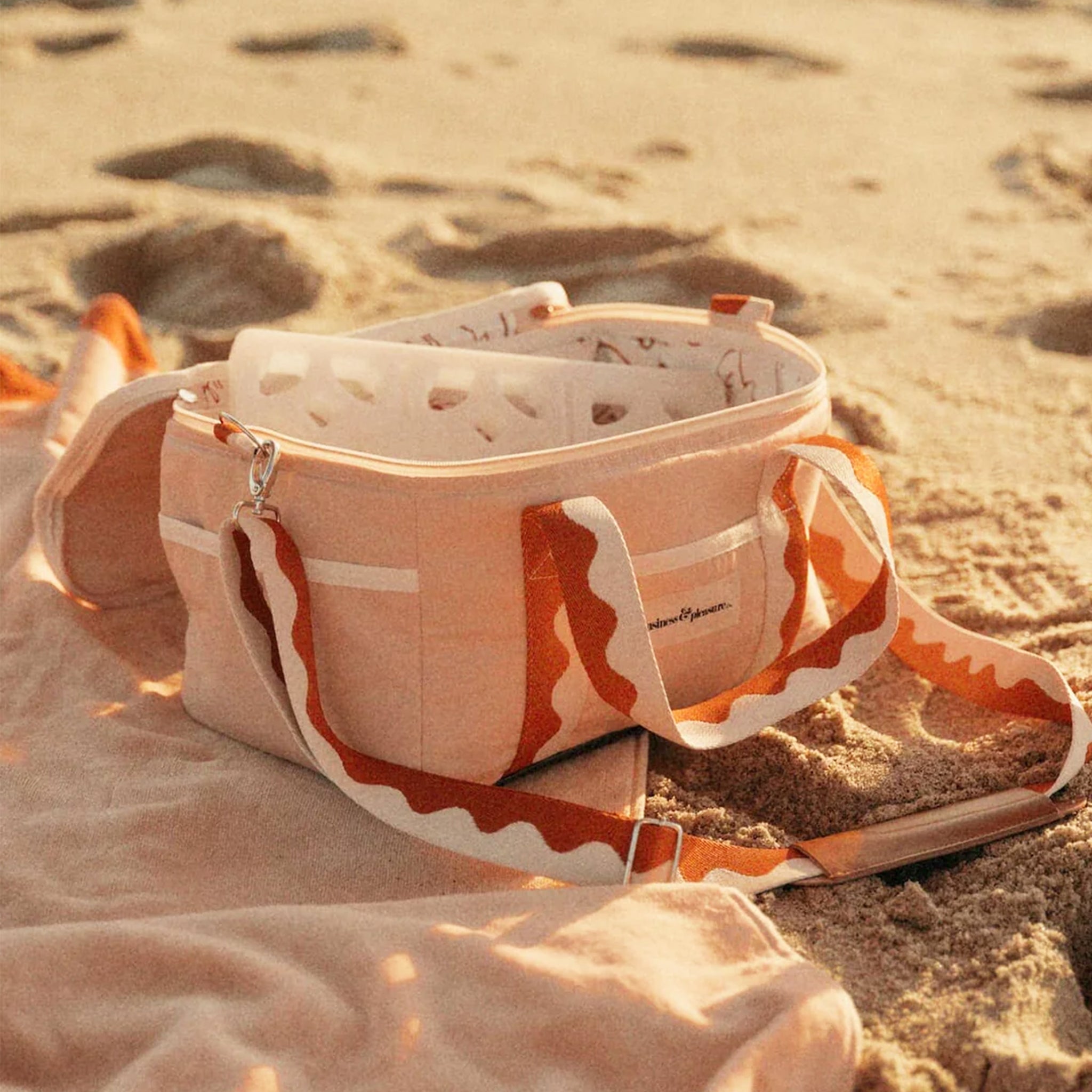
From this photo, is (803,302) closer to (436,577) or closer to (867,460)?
(867,460)

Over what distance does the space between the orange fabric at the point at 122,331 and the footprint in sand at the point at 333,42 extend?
167 centimetres

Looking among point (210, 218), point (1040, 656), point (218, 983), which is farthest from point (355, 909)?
point (210, 218)

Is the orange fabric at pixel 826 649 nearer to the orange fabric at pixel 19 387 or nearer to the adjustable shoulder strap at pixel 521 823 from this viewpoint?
the adjustable shoulder strap at pixel 521 823

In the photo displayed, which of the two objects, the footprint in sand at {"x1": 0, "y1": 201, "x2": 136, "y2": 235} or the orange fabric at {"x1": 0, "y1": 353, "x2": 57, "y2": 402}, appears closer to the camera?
the orange fabric at {"x1": 0, "y1": 353, "x2": 57, "y2": 402}

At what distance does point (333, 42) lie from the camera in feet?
11.3

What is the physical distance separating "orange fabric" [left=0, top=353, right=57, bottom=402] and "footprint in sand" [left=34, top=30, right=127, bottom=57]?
1.68m

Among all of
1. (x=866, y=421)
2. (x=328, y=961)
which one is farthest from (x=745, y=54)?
(x=328, y=961)

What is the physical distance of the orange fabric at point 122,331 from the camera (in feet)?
6.26

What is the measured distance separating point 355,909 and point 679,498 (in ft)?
1.51

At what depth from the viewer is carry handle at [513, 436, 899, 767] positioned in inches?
44.9

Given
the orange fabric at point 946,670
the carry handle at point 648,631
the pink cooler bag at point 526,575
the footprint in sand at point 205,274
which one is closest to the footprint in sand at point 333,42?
the footprint in sand at point 205,274

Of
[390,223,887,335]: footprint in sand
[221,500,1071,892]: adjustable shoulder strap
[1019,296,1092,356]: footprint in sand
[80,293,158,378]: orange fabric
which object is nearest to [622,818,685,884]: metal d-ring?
[221,500,1071,892]: adjustable shoulder strap

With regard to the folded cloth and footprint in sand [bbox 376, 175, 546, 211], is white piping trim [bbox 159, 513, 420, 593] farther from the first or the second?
footprint in sand [bbox 376, 175, 546, 211]

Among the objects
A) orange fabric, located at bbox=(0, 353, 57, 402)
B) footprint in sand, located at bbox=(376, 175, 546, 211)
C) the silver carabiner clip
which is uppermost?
the silver carabiner clip
